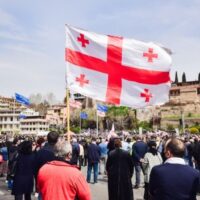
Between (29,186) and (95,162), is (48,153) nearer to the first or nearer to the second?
(29,186)

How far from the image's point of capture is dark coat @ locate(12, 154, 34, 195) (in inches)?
380

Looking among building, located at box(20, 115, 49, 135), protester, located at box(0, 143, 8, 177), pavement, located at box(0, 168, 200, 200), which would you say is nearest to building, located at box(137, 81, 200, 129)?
building, located at box(20, 115, 49, 135)

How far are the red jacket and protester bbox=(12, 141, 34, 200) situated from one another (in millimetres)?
4337

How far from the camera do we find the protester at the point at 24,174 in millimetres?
9641

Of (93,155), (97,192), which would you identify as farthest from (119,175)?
(93,155)

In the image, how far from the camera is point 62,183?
17.1 feet

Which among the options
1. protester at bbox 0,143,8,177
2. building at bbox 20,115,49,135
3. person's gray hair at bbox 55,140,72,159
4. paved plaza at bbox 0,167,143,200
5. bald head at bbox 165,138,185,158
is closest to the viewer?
bald head at bbox 165,138,185,158

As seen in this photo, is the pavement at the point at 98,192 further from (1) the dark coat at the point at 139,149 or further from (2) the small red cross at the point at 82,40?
(2) the small red cross at the point at 82,40

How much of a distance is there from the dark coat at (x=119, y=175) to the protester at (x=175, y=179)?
5.16 m

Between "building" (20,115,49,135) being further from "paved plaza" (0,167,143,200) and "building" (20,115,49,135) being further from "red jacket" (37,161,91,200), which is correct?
"red jacket" (37,161,91,200)

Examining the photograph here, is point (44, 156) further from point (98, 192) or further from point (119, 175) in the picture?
point (98, 192)

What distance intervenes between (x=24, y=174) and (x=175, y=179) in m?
5.13

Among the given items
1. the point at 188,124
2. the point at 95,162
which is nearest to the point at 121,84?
the point at 95,162

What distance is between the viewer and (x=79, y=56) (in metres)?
12.9
